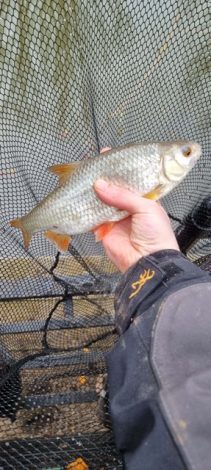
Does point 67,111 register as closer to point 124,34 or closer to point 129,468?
point 124,34

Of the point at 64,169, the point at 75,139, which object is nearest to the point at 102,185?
the point at 64,169

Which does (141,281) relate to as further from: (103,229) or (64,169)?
(64,169)

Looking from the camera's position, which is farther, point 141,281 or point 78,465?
point 78,465

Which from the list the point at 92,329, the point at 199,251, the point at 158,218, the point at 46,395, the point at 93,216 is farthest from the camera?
the point at 199,251

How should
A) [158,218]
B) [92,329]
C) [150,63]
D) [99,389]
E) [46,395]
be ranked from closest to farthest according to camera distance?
1. [158,218]
2. [46,395]
3. [99,389]
4. [150,63]
5. [92,329]

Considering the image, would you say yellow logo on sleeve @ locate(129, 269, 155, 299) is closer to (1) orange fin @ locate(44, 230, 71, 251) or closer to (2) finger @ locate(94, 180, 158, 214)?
(2) finger @ locate(94, 180, 158, 214)

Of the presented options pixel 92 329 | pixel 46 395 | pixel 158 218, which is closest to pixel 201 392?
pixel 158 218
